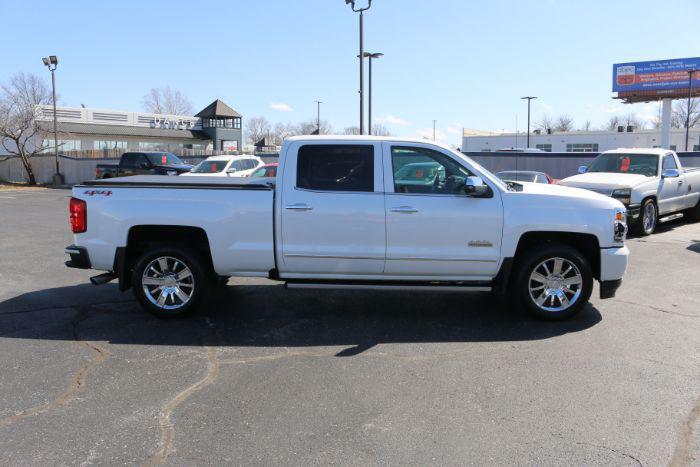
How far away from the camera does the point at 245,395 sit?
4332 mm

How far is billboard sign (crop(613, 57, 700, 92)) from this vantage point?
2056 inches

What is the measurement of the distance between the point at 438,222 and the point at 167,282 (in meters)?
2.88

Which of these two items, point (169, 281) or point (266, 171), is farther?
point (266, 171)

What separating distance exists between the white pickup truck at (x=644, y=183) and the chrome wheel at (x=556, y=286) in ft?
20.4

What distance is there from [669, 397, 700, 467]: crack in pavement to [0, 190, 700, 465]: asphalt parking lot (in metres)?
0.01

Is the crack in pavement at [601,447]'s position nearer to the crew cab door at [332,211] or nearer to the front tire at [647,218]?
the crew cab door at [332,211]

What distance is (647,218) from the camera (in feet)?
40.4

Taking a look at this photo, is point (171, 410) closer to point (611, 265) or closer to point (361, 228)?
point (361, 228)

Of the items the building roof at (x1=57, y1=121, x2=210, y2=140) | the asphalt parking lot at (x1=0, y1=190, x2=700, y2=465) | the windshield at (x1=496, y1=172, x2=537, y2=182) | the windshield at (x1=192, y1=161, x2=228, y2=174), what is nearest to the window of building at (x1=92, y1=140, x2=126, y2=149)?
the building roof at (x1=57, y1=121, x2=210, y2=140)

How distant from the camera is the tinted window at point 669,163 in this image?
13016 millimetres

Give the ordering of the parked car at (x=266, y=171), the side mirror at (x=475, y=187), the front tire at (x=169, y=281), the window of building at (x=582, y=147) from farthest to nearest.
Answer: the window of building at (x=582, y=147) < the parked car at (x=266, y=171) < the front tire at (x=169, y=281) < the side mirror at (x=475, y=187)

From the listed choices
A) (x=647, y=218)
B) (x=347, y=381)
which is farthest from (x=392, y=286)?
(x=647, y=218)

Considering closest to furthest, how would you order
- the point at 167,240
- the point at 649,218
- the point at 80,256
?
the point at 80,256, the point at 167,240, the point at 649,218

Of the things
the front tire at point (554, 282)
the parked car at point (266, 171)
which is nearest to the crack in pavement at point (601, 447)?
the front tire at point (554, 282)
